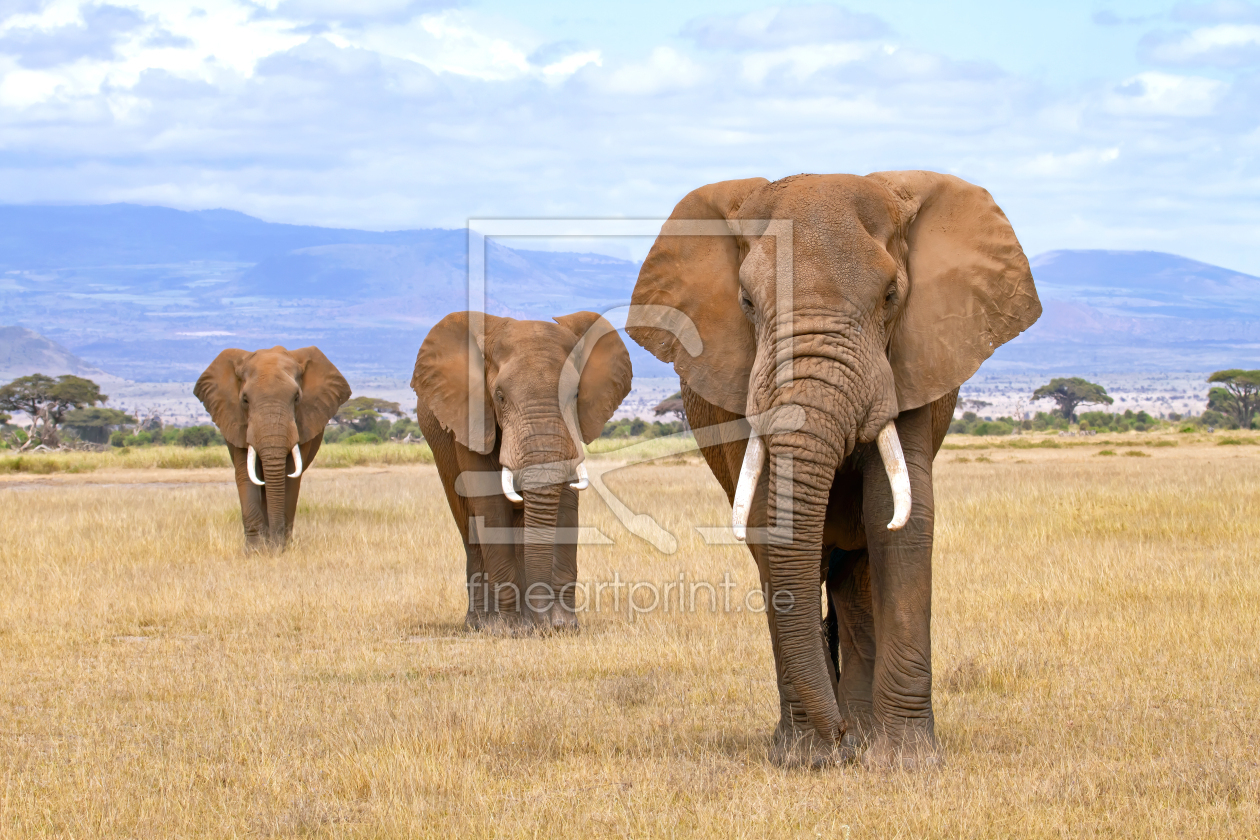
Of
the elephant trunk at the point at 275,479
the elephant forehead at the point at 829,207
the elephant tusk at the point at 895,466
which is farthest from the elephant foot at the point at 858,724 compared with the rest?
the elephant trunk at the point at 275,479

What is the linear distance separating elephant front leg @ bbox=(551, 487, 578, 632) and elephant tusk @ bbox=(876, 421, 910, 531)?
5.67 m

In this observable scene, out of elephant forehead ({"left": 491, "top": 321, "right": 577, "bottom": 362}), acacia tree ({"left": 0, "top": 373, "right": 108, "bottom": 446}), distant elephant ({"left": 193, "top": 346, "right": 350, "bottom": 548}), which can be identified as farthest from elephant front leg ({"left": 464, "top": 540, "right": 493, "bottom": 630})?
acacia tree ({"left": 0, "top": 373, "right": 108, "bottom": 446})

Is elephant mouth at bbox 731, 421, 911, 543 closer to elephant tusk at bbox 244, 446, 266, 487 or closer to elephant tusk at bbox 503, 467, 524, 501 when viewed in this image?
elephant tusk at bbox 503, 467, 524, 501

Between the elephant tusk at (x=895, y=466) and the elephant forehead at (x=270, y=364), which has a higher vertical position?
the elephant forehead at (x=270, y=364)

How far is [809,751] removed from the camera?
21.9 feet

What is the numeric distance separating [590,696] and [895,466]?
11.1ft

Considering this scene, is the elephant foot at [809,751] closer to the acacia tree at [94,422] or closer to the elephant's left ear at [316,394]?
the elephant's left ear at [316,394]

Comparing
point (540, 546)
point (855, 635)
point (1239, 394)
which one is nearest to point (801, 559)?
point (855, 635)

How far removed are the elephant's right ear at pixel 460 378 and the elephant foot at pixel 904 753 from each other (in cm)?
605

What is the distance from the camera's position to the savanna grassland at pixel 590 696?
241 inches

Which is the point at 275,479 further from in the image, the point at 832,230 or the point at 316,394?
the point at 832,230

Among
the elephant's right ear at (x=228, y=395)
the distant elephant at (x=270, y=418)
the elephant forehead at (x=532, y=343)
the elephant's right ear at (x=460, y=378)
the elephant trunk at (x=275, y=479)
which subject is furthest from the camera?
the elephant's right ear at (x=228, y=395)

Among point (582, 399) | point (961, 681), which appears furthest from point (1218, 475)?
point (961, 681)

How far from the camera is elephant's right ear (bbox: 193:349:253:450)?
725 inches
